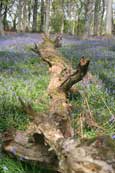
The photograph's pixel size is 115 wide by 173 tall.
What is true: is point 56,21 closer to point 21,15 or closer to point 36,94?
point 21,15

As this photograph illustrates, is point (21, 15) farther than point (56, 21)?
No

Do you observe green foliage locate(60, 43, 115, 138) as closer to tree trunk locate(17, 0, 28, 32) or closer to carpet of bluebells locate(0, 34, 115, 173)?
carpet of bluebells locate(0, 34, 115, 173)

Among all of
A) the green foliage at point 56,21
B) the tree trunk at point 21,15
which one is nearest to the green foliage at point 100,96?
the tree trunk at point 21,15

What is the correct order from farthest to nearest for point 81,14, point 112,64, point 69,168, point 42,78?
1. point 81,14
2. point 112,64
3. point 42,78
4. point 69,168

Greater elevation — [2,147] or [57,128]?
[57,128]

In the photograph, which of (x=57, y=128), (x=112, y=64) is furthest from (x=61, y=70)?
(x=112, y=64)

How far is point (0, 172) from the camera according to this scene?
12.4 ft

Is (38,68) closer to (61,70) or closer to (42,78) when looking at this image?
(42,78)

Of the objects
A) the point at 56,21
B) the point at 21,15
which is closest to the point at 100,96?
the point at 21,15

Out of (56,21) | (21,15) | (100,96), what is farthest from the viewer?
(56,21)

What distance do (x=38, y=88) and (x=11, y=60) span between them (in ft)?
13.3

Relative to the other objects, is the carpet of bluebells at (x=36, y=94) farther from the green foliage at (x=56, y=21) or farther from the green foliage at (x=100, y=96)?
the green foliage at (x=56, y=21)

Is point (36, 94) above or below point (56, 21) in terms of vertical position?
below

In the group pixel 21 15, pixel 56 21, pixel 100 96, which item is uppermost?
pixel 21 15
